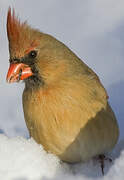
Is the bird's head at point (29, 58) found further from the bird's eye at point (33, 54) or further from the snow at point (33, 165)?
the snow at point (33, 165)

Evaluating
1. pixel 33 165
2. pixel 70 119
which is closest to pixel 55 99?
pixel 70 119

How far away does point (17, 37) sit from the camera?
227 centimetres

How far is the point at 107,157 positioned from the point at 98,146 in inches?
10.9

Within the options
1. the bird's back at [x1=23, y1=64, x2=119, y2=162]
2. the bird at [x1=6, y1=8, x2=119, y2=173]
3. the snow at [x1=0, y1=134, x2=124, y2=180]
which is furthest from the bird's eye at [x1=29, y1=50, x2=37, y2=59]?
the snow at [x1=0, y1=134, x2=124, y2=180]

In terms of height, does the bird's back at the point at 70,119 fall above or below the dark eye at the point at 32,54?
below

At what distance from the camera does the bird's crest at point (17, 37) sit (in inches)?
89.2

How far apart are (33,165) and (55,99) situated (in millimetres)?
419

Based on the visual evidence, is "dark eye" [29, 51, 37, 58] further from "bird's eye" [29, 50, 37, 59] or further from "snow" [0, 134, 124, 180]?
"snow" [0, 134, 124, 180]

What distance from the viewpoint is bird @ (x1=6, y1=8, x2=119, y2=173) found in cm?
224

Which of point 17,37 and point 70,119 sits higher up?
point 17,37

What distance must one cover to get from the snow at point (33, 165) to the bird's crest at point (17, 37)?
529 millimetres

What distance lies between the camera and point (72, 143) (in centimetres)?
227

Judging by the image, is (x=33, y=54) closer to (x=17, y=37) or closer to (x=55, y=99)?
(x=17, y=37)

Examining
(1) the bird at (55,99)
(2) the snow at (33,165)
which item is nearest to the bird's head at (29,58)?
(1) the bird at (55,99)
